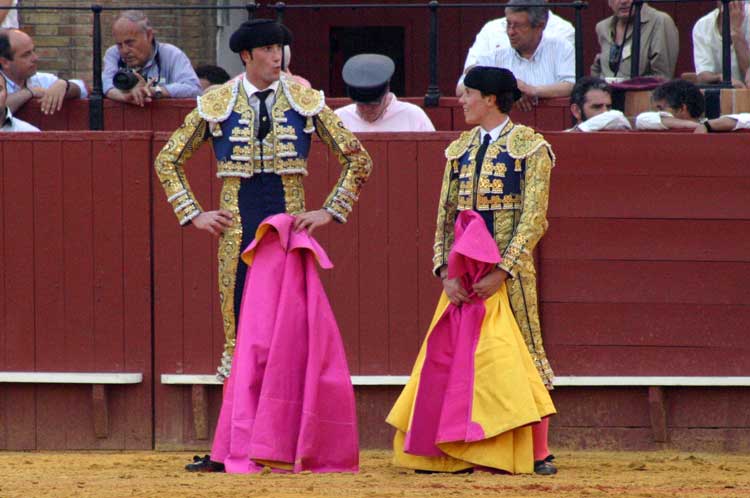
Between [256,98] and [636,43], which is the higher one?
[636,43]

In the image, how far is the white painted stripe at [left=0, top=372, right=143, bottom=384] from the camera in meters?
8.37

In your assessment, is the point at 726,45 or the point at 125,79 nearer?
the point at 726,45

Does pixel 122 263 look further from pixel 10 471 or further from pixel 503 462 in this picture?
pixel 503 462

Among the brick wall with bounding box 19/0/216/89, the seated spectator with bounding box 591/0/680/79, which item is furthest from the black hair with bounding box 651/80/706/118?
the brick wall with bounding box 19/0/216/89

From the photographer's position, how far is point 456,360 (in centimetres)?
656

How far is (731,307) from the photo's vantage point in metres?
8.20

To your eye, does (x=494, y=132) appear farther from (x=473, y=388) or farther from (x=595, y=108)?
(x=595, y=108)

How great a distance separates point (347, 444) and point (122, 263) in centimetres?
230

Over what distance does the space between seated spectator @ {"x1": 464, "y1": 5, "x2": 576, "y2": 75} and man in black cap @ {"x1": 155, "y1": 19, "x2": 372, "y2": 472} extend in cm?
234

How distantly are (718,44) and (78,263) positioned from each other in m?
3.48

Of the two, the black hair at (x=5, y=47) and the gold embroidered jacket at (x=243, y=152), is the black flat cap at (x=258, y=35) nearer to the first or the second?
the gold embroidered jacket at (x=243, y=152)

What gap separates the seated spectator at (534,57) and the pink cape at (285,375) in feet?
8.22

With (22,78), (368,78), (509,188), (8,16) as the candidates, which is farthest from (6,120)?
(509,188)

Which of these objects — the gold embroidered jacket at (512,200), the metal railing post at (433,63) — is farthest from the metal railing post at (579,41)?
the gold embroidered jacket at (512,200)
